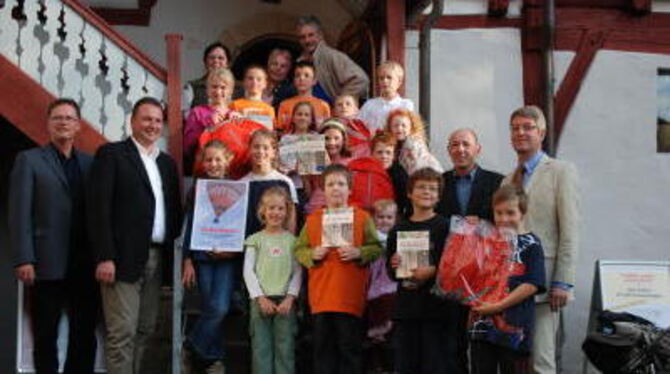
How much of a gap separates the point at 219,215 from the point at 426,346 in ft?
5.78

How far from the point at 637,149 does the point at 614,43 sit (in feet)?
3.87

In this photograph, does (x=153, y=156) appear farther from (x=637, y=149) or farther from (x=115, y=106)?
(x=637, y=149)

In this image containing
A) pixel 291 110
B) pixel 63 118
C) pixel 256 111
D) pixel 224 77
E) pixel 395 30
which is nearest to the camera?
pixel 63 118

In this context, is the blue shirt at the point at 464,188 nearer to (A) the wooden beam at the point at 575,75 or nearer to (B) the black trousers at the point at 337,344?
(B) the black trousers at the point at 337,344

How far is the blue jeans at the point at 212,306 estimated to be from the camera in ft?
25.1

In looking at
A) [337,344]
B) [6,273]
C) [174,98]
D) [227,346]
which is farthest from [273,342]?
[6,273]

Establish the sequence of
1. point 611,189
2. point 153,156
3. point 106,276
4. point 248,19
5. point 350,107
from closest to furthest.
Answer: point 106,276 < point 153,156 < point 350,107 < point 611,189 < point 248,19

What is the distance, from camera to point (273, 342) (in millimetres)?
7574

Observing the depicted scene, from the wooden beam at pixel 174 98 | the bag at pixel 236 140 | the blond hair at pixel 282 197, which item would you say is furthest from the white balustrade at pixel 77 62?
the blond hair at pixel 282 197

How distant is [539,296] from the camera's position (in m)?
6.95

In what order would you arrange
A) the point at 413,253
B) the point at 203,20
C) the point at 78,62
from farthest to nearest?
the point at 203,20 → the point at 78,62 → the point at 413,253

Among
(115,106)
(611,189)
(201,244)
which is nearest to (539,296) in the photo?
(201,244)

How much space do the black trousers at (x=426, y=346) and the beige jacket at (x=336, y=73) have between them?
3397 mm

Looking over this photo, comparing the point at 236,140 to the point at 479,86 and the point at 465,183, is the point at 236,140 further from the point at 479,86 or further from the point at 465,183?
the point at 479,86
